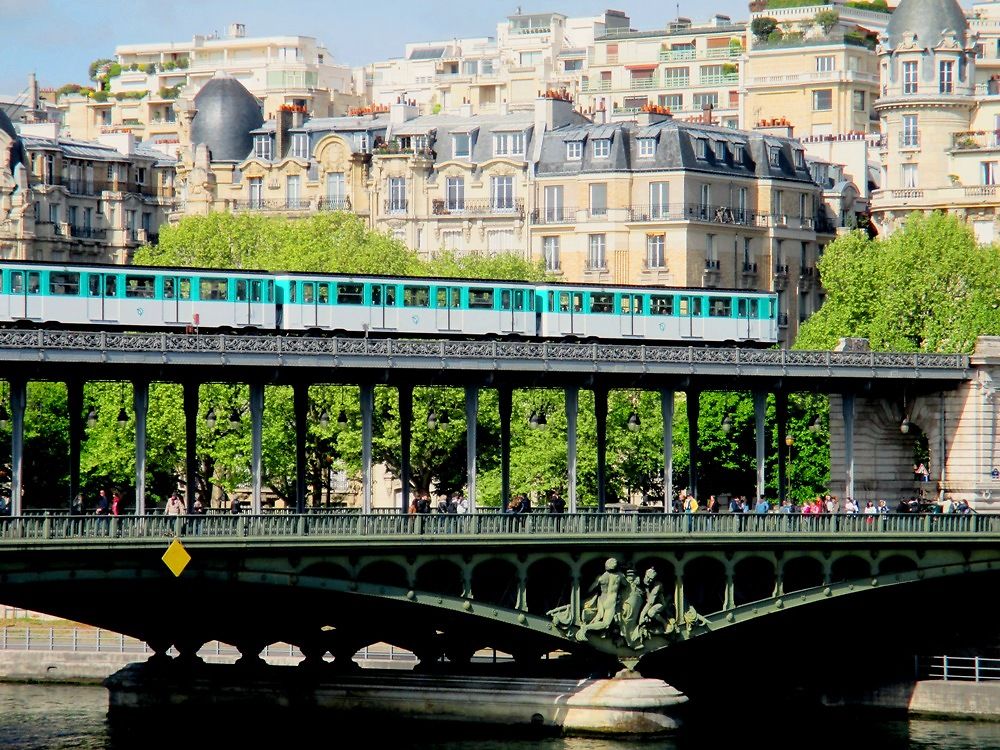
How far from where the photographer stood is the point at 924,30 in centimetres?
15012

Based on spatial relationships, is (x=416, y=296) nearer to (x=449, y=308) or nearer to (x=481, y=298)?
(x=449, y=308)

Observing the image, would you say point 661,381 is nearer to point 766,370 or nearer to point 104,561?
point 766,370

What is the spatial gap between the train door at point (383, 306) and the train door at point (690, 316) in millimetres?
11561

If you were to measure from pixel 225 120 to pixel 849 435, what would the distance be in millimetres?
86557

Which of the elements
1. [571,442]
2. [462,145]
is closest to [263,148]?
[462,145]

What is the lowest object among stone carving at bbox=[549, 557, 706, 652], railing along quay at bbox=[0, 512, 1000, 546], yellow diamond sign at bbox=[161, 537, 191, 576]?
stone carving at bbox=[549, 557, 706, 652]

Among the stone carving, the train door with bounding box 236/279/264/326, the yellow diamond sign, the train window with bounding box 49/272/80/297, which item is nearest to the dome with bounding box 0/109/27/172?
the train door with bounding box 236/279/264/326

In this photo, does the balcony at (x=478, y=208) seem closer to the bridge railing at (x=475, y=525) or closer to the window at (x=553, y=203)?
the window at (x=553, y=203)

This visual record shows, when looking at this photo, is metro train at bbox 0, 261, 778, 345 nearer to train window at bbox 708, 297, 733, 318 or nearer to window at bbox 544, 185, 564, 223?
train window at bbox 708, 297, 733, 318

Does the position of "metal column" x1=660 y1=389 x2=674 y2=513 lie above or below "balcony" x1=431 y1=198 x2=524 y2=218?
below

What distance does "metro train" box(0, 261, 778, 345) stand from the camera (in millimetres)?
98625

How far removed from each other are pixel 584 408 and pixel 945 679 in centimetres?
3202

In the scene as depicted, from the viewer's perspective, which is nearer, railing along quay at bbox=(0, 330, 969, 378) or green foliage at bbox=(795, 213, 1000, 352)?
railing along quay at bbox=(0, 330, 969, 378)

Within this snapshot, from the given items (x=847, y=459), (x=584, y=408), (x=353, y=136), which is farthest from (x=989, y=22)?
(x=847, y=459)
